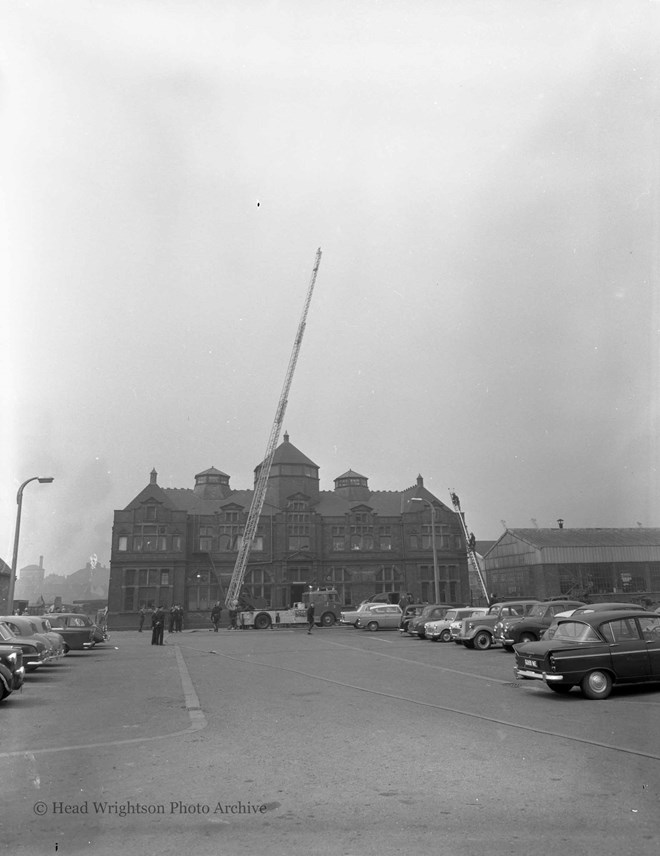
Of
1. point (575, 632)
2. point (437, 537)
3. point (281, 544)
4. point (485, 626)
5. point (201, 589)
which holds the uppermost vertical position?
point (437, 537)

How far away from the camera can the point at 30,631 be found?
18.1 meters

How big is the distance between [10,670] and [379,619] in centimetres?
2696

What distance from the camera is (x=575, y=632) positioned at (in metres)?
12.9

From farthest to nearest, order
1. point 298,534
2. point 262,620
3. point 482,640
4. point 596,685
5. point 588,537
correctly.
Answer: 1. point 588,537
2. point 298,534
3. point 262,620
4. point 482,640
5. point 596,685

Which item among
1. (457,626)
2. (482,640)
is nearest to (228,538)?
(457,626)

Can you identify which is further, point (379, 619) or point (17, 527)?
point (379, 619)

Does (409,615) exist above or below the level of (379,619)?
above

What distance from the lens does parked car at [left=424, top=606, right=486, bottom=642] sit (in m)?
27.1

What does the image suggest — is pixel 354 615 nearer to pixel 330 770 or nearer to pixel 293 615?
pixel 293 615

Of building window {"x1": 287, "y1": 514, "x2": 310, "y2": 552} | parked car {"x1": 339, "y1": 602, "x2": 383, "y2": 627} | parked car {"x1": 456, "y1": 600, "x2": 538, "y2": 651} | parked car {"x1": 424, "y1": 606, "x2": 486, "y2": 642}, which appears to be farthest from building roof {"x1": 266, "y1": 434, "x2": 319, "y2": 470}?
parked car {"x1": 456, "y1": 600, "x2": 538, "y2": 651}

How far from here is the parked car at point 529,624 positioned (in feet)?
68.9

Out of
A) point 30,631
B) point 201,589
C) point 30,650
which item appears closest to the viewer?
point 30,650

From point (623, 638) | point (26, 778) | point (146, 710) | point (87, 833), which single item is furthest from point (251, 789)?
point (623, 638)

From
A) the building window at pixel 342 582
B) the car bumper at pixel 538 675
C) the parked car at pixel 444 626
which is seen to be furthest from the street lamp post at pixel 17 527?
the building window at pixel 342 582
